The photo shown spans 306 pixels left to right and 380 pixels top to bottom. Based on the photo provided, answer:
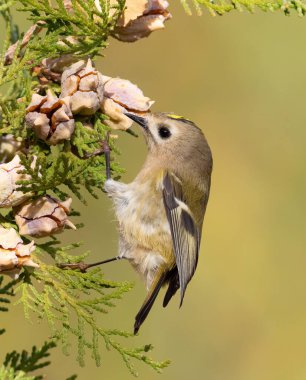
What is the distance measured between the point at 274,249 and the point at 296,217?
0.65 feet

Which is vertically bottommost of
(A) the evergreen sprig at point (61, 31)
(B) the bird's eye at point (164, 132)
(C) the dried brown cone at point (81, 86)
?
(B) the bird's eye at point (164, 132)

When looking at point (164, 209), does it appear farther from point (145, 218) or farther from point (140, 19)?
point (140, 19)

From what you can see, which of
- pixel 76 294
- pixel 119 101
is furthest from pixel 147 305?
pixel 119 101

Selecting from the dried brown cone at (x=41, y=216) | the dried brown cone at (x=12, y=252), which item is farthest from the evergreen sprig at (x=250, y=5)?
the dried brown cone at (x=12, y=252)

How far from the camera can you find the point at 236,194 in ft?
13.7

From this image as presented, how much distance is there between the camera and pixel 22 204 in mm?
1626

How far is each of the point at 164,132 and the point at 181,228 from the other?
1.04 ft

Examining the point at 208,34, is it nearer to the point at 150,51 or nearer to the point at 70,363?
the point at 150,51

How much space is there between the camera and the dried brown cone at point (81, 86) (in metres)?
1.64

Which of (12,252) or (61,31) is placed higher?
(61,31)

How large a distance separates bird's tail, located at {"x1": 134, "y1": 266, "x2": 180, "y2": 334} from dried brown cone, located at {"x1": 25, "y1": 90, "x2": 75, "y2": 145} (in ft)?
2.78

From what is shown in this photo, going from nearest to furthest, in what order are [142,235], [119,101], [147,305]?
[119,101]
[147,305]
[142,235]

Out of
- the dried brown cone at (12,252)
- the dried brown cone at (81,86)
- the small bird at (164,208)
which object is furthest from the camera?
the small bird at (164,208)

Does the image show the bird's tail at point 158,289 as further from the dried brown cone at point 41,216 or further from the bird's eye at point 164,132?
the dried brown cone at point 41,216
